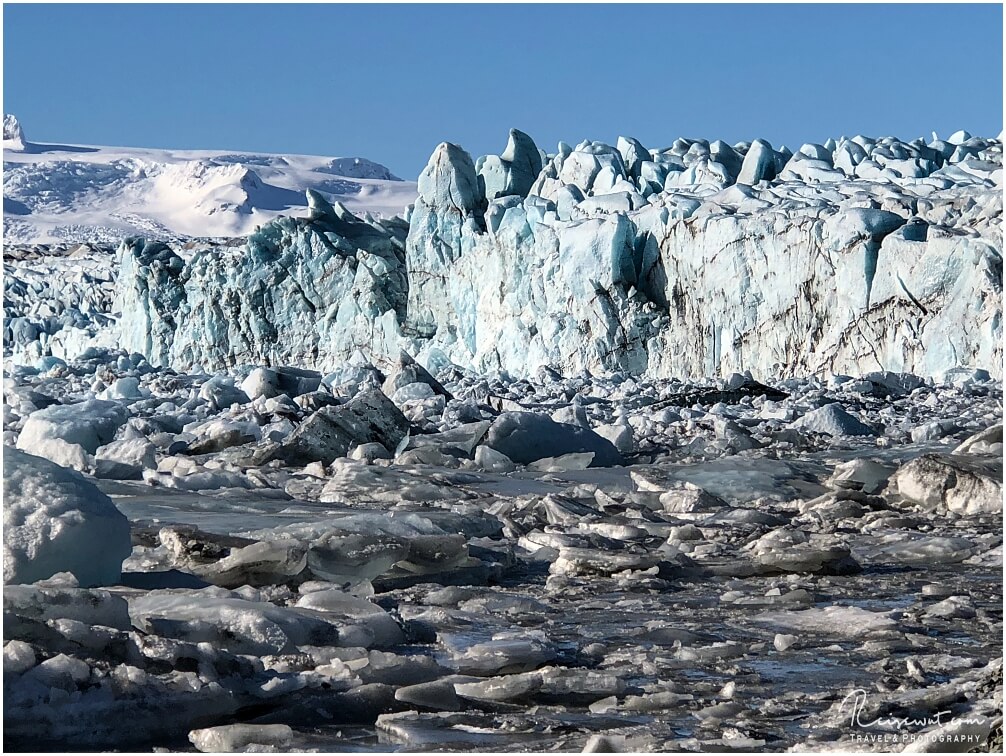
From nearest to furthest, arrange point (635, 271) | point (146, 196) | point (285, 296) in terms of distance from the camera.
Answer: point (635, 271) < point (285, 296) < point (146, 196)

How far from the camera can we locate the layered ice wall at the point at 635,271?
14.4 meters

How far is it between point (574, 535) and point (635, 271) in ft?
45.0

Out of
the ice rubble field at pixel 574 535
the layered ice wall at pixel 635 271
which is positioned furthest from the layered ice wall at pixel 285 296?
the ice rubble field at pixel 574 535

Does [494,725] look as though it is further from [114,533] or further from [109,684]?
[114,533]

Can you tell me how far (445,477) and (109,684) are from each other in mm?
3887

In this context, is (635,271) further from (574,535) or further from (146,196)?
(146,196)

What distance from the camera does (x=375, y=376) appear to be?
12.4 metres

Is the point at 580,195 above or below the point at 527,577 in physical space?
above

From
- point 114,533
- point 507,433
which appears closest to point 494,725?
point 114,533

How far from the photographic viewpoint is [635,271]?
1731 centimetres

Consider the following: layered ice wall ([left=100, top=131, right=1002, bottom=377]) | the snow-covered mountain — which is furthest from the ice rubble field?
the snow-covered mountain

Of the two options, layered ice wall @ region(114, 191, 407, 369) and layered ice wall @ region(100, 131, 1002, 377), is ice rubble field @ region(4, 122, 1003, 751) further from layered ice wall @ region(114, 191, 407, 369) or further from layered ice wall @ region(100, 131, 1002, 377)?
layered ice wall @ region(114, 191, 407, 369)

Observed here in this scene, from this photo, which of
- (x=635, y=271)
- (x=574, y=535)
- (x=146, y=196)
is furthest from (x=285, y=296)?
(x=146, y=196)

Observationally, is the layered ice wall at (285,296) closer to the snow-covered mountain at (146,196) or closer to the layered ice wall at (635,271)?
the layered ice wall at (635,271)
